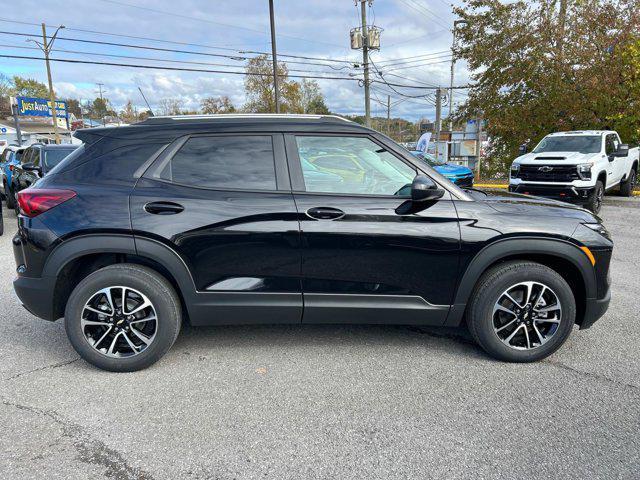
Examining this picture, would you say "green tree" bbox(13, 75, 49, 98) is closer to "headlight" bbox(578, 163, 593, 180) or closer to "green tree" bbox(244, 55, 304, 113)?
"green tree" bbox(244, 55, 304, 113)

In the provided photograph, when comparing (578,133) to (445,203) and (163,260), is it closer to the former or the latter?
(445,203)

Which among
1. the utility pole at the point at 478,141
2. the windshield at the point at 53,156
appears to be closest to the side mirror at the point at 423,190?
the windshield at the point at 53,156

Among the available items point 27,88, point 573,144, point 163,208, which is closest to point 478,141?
point 573,144

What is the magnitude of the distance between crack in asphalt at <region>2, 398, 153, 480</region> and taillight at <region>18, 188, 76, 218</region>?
1.35 meters

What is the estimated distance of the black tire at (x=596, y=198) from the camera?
1020cm

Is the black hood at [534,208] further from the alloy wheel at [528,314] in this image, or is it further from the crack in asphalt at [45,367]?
the crack in asphalt at [45,367]

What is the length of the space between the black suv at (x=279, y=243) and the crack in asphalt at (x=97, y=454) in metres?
0.61

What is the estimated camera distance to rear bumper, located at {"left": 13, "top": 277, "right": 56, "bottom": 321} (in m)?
3.21

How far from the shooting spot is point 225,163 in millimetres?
3279

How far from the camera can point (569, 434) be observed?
257 centimetres

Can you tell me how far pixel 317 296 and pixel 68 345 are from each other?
2.19 metres

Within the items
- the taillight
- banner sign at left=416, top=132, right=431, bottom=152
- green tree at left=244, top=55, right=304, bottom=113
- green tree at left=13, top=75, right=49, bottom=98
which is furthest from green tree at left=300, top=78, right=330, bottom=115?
green tree at left=13, top=75, right=49, bottom=98

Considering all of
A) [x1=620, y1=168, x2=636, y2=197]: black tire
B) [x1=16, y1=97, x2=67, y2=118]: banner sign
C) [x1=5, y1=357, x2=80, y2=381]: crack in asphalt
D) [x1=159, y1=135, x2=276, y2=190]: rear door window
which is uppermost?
[x1=16, y1=97, x2=67, y2=118]: banner sign

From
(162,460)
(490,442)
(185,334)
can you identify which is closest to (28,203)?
(185,334)
